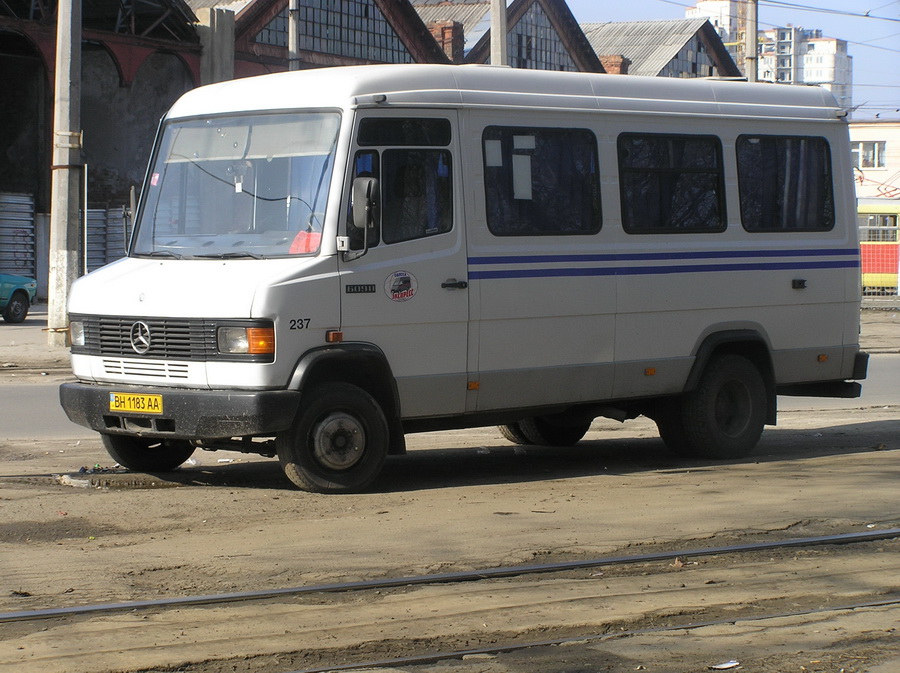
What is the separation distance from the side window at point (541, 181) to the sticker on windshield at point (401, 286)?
81cm

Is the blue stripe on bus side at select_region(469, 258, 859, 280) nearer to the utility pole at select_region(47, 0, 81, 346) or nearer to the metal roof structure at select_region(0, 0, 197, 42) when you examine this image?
the utility pole at select_region(47, 0, 81, 346)

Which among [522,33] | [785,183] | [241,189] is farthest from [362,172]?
[522,33]

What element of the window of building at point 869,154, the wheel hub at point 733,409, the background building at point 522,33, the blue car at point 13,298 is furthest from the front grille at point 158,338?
the window of building at point 869,154

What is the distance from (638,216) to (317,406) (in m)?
3.17

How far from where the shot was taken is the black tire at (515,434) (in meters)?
12.3

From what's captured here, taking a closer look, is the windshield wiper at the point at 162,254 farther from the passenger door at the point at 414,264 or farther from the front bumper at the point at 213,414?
the passenger door at the point at 414,264

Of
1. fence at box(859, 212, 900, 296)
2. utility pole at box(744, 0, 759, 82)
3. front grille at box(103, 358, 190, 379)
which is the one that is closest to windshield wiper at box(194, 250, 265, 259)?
front grille at box(103, 358, 190, 379)

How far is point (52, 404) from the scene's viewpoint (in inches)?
577

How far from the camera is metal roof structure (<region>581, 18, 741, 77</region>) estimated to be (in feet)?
200

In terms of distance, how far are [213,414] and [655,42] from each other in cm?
5632

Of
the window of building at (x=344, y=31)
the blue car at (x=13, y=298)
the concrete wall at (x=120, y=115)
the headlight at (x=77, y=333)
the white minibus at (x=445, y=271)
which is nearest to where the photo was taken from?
the white minibus at (x=445, y=271)

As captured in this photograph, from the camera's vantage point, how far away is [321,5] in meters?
43.1

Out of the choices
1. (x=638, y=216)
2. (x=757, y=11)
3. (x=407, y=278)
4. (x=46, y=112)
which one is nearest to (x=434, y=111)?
(x=407, y=278)

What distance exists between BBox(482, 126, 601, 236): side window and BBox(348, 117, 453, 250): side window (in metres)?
0.40
